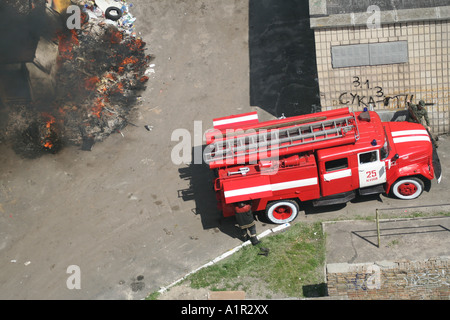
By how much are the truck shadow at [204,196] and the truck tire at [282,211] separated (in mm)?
1137

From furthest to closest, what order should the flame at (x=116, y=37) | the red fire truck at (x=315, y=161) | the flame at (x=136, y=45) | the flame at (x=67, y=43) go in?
the flame at (x=136, y=45), the flame at (x=116, y=37), the flame at (x=67, y=43), the red fire truck at (x=315, y=161)

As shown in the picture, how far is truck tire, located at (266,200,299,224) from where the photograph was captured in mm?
13855

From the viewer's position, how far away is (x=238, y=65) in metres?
18.9

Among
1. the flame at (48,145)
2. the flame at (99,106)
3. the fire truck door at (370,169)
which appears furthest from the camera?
the flame at (99,106)

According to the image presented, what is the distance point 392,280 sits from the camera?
11.5 meters

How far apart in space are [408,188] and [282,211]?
363 centimetres

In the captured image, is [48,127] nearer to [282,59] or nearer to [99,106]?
[99,106]

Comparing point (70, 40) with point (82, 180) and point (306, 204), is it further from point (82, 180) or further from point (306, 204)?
point (306, 204)

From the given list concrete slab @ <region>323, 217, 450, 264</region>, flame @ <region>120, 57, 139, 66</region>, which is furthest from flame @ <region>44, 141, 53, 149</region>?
concrete slab @ <region>323, 217, 450, 264</region>

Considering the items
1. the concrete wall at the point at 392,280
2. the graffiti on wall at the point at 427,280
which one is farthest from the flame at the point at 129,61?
the graffiti on wall at the point at 427,280

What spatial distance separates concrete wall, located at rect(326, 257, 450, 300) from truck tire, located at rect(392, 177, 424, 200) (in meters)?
2.87

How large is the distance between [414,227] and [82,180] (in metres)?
10.1

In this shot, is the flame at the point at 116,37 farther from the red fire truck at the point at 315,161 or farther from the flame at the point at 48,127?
the red fire truck at the point at 315,161

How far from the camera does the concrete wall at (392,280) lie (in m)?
11.2
